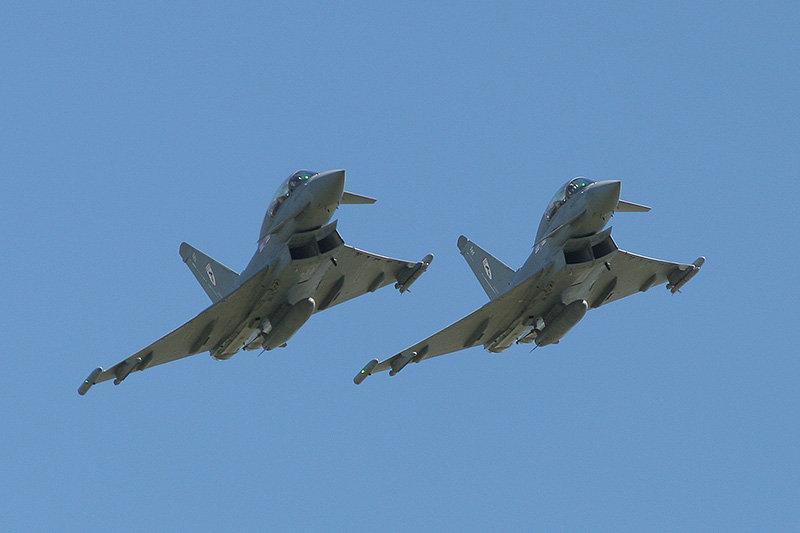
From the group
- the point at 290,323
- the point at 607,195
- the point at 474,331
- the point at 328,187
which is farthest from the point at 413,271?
the point at 607,195

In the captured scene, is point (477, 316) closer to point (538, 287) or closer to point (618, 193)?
point (538, 287)

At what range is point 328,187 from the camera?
36656 millimetres

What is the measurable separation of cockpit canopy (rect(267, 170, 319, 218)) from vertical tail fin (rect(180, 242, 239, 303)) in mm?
3817

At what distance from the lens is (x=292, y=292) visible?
3844 cm

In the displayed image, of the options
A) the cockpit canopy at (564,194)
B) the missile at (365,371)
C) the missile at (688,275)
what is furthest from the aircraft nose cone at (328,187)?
the missile at (688,275)

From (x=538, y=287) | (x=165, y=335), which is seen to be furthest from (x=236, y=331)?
(x=538, y=287)

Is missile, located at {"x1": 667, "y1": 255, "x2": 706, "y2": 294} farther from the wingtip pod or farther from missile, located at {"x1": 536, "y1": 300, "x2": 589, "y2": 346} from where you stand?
the wingtip pod

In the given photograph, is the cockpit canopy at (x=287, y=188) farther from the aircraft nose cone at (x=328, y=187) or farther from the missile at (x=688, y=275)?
the missile at (x=688, y=275)

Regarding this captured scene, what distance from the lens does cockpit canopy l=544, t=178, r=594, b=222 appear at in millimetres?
38375

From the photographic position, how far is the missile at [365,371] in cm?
3934

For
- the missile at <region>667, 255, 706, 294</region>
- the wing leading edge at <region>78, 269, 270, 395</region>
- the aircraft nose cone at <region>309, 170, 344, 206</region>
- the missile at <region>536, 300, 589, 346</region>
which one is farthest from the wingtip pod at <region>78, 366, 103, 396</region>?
the missile at <region>667, 255, 706, 294</region>

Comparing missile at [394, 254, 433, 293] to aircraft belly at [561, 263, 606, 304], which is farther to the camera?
missile at [394, 254, 433, 293]

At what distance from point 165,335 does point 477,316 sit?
8277 mm

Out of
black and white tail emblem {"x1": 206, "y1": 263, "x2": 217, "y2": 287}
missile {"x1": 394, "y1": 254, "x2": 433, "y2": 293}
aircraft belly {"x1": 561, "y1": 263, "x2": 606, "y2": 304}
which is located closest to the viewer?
aircraft belly {"x1": 561, "y1": 263, "x2": 606, "y2": 304}
